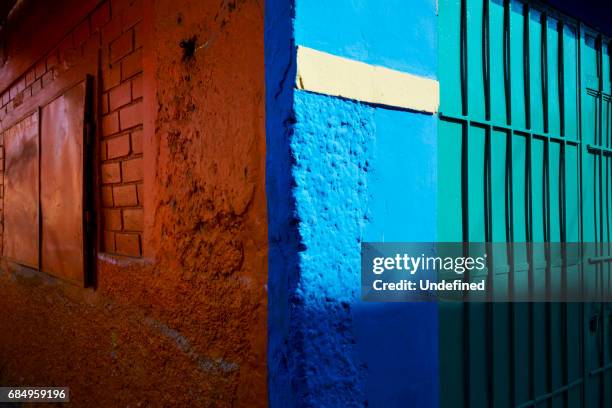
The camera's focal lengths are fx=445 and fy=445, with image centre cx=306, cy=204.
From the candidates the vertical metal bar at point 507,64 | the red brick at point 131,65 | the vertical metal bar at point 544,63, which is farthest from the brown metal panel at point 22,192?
the vertical metal bar at point 544,63

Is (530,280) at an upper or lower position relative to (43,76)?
lower

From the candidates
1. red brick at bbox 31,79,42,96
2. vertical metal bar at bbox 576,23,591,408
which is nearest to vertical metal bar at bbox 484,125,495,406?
vertical metal bar at bbox 576,23,591,408

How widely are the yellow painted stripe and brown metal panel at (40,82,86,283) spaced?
1643 mm

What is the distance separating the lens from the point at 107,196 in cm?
231

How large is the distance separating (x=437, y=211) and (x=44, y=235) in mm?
2581

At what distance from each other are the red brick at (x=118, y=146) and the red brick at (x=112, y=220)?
0.93 feet

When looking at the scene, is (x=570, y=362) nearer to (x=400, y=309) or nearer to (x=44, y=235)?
(x=400, y=309)

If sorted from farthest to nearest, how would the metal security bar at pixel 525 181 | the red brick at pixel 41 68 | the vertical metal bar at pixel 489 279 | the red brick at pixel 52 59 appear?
the red brick at pixel 41 68
the red brick at pixel 52 59
the vertical metal bar at pixel 489 279
the metal security bar at pixel 525 181

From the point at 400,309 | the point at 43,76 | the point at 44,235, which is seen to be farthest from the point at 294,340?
the point at 43,76

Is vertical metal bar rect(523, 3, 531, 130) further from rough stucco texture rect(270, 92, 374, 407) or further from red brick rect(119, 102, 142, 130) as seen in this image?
red brick rect(119, 102, 142, 130)

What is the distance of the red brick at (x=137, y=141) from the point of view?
2.03 meters

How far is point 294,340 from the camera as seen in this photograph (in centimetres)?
123

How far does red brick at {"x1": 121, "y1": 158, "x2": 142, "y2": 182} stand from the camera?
80.3 inches

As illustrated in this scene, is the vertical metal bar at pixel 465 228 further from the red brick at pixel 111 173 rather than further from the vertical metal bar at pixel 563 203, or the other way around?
the red brick at pixel 111 173
